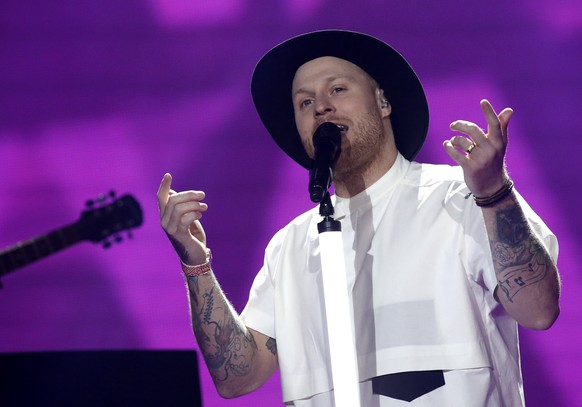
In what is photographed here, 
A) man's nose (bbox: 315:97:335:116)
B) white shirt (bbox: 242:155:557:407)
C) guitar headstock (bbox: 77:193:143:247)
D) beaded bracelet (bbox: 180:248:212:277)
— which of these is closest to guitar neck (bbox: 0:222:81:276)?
guitar headstock (bbox: 77:193:143:247)

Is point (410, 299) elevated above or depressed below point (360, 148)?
below

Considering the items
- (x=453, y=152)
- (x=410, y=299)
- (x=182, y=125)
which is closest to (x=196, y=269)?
(x=410, y=299)

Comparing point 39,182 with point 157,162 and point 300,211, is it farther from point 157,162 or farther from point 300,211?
point 300,211

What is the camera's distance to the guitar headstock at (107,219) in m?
2.93

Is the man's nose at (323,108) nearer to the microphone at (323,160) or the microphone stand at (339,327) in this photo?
the microphone at (323,160)

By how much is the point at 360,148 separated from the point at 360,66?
37 centimetres

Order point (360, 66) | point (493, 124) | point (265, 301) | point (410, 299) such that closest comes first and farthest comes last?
point (493, 124), point (410, 299), point (265, 301), point (360, 66)

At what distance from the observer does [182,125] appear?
3.18 meters

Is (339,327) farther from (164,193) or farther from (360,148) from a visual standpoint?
(360,148)

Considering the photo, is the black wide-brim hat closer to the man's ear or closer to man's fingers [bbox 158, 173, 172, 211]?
the man's ear

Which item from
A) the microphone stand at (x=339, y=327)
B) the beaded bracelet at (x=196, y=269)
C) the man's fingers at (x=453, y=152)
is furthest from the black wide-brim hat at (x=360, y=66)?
the microphone stand at (x=339, y=327)

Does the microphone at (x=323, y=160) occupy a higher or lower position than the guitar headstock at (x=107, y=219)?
lower

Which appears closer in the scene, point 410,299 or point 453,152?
point 453,152

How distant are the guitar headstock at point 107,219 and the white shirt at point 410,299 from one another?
60cm
